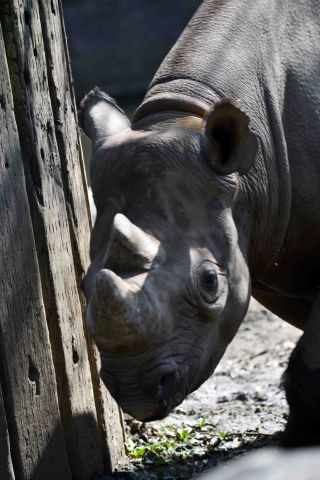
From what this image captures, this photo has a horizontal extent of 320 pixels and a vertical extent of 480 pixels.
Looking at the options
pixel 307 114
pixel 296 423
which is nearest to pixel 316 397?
pixel 296 423

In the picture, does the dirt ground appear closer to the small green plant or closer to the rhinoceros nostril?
the small green plant

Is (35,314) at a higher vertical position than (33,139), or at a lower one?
lower

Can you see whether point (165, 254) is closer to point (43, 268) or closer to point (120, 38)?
point (43, 268)

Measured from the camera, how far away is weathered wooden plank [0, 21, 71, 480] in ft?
12.8

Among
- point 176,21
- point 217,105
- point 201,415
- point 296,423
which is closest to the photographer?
point 217,105

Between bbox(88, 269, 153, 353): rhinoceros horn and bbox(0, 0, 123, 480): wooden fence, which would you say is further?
bbox(0, 0, 123, 480): wooden fence

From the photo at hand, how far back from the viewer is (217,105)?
372 cm

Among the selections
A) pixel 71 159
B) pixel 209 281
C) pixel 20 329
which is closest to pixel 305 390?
A: pixel 209 281

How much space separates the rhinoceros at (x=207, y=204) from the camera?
11.1 feet

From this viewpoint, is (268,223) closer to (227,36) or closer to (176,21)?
(227,36)

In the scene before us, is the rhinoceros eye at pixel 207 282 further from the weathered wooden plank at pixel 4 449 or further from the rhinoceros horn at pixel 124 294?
the weathered wooden plank at pixel 4 449

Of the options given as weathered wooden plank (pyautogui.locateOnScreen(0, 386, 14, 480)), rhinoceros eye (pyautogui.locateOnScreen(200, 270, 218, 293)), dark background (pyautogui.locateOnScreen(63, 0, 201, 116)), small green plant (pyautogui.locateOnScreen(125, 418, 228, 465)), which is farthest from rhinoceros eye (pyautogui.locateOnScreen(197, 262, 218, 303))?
dark background (pyautogui.locateOnScreen(63, 0, 201, 116))

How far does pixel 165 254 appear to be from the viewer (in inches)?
139

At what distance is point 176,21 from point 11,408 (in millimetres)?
13391
